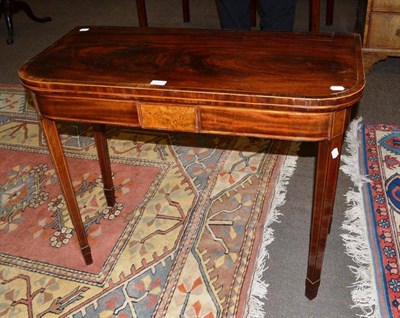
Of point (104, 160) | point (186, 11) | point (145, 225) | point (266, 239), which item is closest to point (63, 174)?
point (104, 160)

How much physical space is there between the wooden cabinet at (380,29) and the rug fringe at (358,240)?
0.75 m

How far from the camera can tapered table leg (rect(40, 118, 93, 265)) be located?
50.6 inches

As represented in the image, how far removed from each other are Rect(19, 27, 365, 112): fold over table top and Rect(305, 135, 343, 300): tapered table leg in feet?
0.41

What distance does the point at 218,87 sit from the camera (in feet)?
3.51

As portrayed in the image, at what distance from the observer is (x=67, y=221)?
5.89 ft

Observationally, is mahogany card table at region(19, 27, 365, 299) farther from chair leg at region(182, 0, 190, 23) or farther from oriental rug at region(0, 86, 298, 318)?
chair leg at region(182, 0, 190, 23)

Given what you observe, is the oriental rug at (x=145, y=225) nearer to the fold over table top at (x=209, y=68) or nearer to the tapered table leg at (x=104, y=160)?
the tapered table leg at (x=104, y=160)

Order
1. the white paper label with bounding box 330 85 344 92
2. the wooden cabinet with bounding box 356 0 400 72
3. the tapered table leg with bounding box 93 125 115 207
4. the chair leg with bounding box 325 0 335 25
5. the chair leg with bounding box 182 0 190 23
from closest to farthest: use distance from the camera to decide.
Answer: the white paper label with bounding box 330 85 344 92 < the tapered table leg with bounding box 93 125 115 207 < the wooden cabinet with bounding box 356 0 400 72 < the chair leg with bounding box 325 0 335 25 < the chair leg with bounding box 182 0 190 23

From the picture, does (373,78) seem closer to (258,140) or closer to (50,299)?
(258,140)

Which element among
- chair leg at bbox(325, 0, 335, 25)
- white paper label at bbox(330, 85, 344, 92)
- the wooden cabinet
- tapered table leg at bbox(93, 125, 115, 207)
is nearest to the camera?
white paper label at bbox(330, 85, 344, 92)

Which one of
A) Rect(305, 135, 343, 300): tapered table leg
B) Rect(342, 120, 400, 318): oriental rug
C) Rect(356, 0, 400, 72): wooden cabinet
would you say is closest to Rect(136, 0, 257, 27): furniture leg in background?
Rect(356, 0, 400, 72): wooden cabinet

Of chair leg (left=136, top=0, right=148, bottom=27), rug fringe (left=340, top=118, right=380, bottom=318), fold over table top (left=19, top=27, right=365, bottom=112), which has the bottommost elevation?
rug fringe (left=340, top=118, right=380, bottom=318)

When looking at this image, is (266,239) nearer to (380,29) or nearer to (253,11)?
(380,29)

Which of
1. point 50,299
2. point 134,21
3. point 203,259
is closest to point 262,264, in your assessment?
point 203,259
